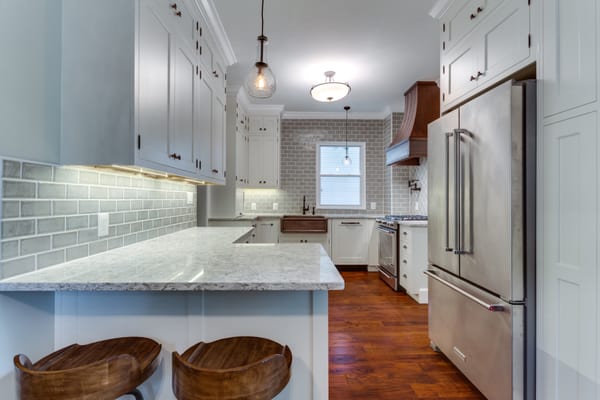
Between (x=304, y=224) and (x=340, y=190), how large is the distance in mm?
1062

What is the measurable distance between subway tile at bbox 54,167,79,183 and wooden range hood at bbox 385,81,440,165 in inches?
131

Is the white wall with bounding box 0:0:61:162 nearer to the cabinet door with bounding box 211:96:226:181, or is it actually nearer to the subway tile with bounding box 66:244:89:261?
the subway tile with bounding box 66:244:89:261

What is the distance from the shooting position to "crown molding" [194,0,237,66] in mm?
2230

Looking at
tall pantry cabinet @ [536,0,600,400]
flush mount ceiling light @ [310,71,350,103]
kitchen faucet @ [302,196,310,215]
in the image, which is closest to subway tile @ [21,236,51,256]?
tall pantry cabinet @ [536,0,600,400]

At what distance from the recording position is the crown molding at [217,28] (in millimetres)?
2230

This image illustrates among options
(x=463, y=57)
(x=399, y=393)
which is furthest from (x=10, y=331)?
(x=463, y=57)

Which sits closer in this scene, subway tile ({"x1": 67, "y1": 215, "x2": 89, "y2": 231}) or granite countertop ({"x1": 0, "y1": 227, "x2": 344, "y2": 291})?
granite countertop ({"x1": 0, "y1": 227, "x2": 344, "y2": 291})

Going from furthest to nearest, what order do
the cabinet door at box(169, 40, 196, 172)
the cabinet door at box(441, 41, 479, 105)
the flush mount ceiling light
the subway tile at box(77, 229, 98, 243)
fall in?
1. the flush mount ceiling light
2. the cabinet door at box(441, 41, 479, 105)
3. the cabinet door at box(169, 40, 196, 172)
4. the subway tile at box(77, 229, 98, 243)

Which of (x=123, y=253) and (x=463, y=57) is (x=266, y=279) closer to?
(x=123, y=253)

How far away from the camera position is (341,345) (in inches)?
92.3

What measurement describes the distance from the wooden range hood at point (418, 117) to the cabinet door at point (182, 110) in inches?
105

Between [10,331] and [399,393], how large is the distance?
1.91 m

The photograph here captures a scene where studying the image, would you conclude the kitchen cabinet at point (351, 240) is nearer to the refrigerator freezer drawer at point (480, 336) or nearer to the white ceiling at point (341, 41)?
the white ceiling at point (341, 41)

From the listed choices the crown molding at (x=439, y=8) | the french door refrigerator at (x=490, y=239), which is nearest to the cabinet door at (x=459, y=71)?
the french door refrigerator at (x=490, y=239)
